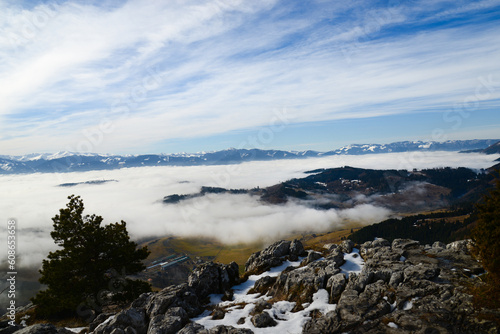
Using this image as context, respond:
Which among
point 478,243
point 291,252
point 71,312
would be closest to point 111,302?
point 71,312

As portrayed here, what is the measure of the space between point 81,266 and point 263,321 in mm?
29043

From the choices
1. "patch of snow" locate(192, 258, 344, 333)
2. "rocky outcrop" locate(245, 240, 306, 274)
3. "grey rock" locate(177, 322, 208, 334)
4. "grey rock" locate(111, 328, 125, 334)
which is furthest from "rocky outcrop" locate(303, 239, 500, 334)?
"grey rock" locate(111, 328, 125, 334)

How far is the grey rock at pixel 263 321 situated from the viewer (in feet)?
73.3

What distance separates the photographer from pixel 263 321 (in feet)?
73.7

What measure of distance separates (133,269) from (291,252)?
27.2 metres

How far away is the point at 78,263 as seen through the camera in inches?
1368

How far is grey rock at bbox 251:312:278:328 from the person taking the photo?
73.3ft

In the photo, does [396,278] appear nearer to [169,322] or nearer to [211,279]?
[169,322]

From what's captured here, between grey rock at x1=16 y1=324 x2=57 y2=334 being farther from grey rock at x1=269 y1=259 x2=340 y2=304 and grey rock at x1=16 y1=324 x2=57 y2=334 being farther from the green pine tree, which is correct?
grey rock at x1=269 y1=259 x2=340 y2=304

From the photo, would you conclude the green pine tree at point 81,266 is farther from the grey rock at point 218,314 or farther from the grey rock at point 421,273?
the grey rock at point 421,273

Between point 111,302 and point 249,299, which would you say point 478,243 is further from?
point 111,302

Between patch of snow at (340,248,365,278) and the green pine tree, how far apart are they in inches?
1189

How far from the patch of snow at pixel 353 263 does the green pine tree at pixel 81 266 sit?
30197 mm

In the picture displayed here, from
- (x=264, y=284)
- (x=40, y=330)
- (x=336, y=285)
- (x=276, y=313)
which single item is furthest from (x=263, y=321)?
(x=40, y=330)
